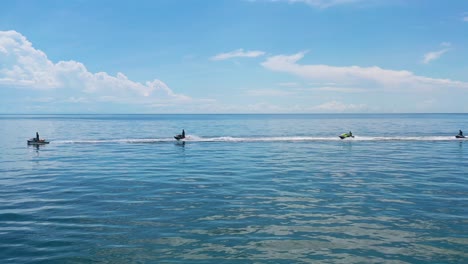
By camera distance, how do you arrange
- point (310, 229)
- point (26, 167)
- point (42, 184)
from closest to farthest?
point (310, 229) < point (42, 184) < point (26, 167)

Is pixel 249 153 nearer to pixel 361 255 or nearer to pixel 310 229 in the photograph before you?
pixel 310 229

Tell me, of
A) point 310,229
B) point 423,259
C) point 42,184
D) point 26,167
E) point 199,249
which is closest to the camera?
point 423,259

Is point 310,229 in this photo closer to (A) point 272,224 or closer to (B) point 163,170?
(A) point 272,224

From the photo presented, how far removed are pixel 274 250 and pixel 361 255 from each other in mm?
3528

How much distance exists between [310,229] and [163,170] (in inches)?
863

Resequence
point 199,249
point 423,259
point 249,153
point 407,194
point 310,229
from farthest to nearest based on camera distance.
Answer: point 249,153 → point 407,194 → point 310,229 → point 199,249 → point 423,259

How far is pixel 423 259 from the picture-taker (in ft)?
46.0

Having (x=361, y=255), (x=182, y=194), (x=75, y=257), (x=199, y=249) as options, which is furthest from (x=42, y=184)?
(x=361, y=255)

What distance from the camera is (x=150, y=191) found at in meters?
26.2

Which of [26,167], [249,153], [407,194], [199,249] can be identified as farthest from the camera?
[249,153]

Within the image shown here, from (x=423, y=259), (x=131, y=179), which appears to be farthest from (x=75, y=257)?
(x=131, y=179)

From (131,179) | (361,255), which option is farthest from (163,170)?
(361,255)

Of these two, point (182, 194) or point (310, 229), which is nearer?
point (310, 229)

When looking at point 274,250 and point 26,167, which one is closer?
point 274,250
